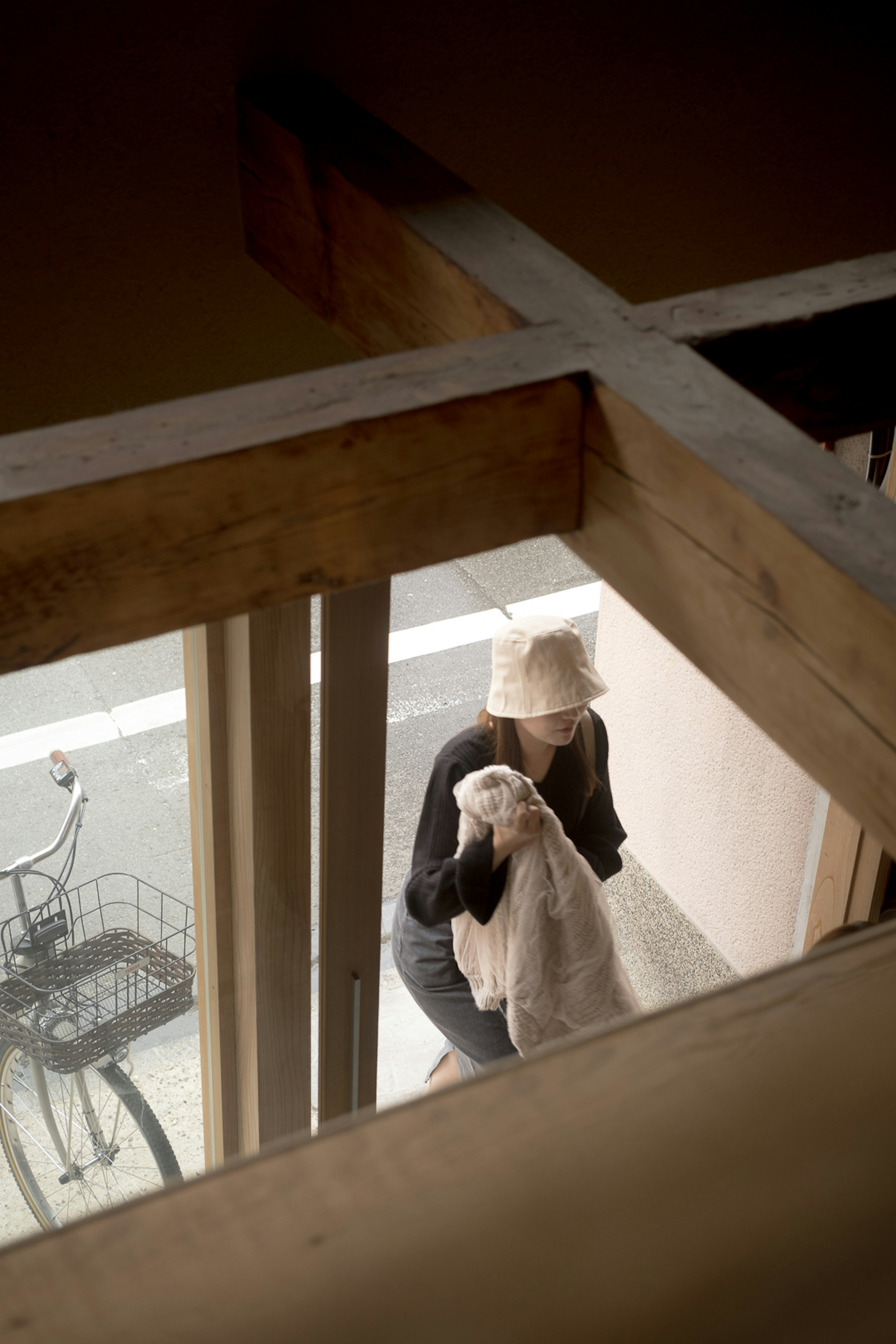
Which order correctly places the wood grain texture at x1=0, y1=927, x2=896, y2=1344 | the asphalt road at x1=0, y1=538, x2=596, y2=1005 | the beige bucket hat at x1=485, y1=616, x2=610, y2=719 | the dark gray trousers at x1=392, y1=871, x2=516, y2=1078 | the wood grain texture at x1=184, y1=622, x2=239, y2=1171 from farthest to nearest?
the dark gray trousers at x1=392, y1=871, x2=516, y2=1078 < the beige bucket hat at x1=485, y1=616, x2=610, y2=719 < the wood grain texture at x1=184, y1=622, x2=239, y2=1171 < the asphalt road at x1=0, y1=538, x2=596, y2=1005 < the wood grain texture at x1=0, y1=927, x2=896, y2=1344

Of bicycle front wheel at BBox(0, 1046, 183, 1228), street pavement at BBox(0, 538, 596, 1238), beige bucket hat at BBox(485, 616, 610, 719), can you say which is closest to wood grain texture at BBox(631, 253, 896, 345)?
street pavement at BBox(0, 538, 596, 1238)

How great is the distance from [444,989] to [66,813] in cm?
100

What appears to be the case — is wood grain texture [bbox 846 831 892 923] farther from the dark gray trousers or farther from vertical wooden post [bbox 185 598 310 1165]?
vertical wooden post [bbox 185 598 310 1165]

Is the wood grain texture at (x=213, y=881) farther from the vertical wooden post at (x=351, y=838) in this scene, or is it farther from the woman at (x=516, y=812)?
the woman at (x=516, y=812)

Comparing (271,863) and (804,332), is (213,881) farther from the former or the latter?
(804,332)

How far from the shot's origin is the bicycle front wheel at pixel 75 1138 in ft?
5.49

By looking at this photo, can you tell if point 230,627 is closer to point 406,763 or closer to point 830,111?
point 406,763

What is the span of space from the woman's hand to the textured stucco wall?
2.71 ft

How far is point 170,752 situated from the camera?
146cm

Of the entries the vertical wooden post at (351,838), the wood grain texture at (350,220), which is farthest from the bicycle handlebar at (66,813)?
the wood grain texture at (350,220)

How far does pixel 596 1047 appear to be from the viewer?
0.71 feet

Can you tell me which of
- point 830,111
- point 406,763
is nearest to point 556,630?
point 406,763

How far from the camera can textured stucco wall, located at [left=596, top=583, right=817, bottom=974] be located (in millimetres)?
2670

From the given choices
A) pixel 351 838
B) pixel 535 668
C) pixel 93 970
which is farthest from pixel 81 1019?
pixel 535 668
